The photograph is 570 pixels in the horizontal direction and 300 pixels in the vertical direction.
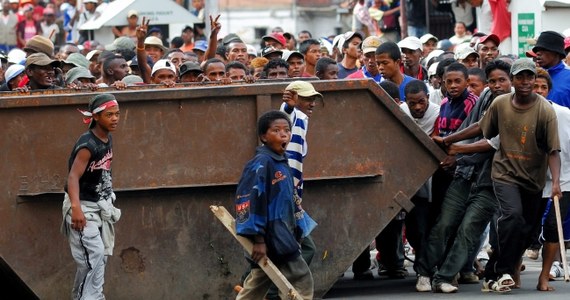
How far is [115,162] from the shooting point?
10.3 meters

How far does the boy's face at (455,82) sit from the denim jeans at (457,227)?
0.69 m

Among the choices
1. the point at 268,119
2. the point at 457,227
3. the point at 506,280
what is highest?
the point at 268,119

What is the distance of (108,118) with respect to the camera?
9.84 m

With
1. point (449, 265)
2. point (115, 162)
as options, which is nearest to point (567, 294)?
point (449, 265)

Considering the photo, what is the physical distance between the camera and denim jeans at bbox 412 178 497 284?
11.2m

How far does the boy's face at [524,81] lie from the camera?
1084 cm

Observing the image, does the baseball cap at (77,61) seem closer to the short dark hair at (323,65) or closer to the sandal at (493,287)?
the short dark hair at (323,65)

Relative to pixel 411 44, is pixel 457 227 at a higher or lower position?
lower

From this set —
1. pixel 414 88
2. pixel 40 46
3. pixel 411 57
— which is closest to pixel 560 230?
pixel 414 88

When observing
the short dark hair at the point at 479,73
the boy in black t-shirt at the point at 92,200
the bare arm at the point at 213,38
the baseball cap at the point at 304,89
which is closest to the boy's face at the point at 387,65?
the short dark hair at the point at 479,73

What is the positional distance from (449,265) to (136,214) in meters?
2.43

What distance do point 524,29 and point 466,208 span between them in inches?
290

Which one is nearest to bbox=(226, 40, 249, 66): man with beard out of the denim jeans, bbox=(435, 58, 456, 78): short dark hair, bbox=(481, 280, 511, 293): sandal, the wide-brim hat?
bbox=(435, 58, 456, 78): short dark hair

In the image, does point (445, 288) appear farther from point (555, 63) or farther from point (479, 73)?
point (555, 63)
